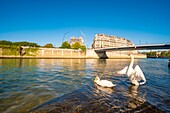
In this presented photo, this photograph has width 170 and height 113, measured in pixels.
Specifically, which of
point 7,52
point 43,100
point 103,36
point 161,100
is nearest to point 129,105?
point 161,100

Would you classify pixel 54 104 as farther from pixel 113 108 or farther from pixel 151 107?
pixel 151 107

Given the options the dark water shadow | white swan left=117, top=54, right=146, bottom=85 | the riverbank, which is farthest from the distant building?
the dark water shadow

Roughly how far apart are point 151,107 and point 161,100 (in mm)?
1649

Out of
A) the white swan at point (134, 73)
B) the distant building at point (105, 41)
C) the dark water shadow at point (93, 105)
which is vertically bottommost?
the dark water shadow at point (93, 105)

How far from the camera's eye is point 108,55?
104 meters

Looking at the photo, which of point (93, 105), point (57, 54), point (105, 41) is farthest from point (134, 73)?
point (105, 41)

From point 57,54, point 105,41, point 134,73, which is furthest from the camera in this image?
point 105,41

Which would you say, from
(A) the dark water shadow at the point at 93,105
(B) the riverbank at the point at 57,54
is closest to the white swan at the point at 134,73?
(A) the dark water shadow at the point at 93,105

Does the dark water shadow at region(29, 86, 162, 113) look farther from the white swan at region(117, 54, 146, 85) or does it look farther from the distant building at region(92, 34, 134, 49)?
the distant building at region(92, 34, 134, 49)

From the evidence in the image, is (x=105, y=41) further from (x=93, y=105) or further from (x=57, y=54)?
(x=93, y=105)

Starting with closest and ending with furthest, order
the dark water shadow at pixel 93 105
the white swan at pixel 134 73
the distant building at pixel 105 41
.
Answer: the dark water shadow at pixel 93 105 < the white swan at pixel 134 73 < the distant building at pixel 105 41

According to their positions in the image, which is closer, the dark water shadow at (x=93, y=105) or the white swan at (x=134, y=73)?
the dark water shadow at (x=93, y=105)

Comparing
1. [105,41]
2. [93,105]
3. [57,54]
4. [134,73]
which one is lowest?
[93,105]

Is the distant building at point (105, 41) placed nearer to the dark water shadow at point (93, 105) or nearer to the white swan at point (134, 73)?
the white swan at point (134, 73)
